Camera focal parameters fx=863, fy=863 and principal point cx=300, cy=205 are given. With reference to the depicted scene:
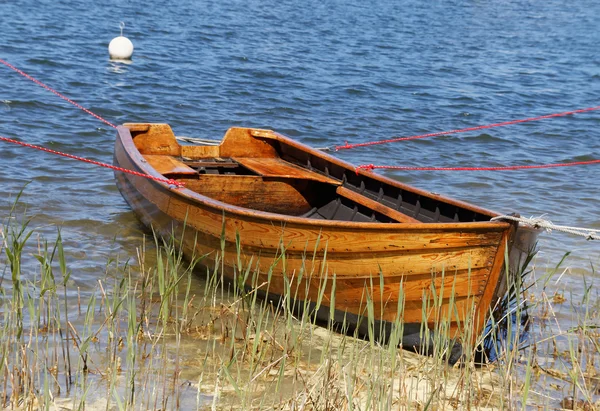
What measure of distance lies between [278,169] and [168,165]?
38.8 inches

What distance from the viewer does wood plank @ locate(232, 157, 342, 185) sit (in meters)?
7.29

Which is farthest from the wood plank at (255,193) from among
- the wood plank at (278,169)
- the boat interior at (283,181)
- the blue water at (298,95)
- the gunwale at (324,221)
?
the blue water at (298,95)

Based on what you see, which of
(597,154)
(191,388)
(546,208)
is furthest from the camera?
(597,154)

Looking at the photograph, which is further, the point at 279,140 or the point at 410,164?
the point at 410,164

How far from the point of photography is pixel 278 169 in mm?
7801

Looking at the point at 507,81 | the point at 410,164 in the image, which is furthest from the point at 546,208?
the point at 507,81

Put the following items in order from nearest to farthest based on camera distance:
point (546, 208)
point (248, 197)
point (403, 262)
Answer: point (403, 262), point (248, 197), point (546, 208)

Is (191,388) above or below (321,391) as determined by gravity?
below

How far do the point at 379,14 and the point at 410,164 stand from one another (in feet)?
59.1

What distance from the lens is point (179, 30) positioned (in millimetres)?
20609

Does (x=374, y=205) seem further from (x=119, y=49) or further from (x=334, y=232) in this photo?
(x=119, y=49)

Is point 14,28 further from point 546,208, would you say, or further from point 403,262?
point 403,262

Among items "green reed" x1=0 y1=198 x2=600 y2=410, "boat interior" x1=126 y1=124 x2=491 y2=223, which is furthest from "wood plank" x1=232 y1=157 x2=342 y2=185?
"green reed" x1=0 y1=198 x2=600 y2=410

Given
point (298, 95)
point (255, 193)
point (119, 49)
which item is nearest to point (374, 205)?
point (255, 193)
